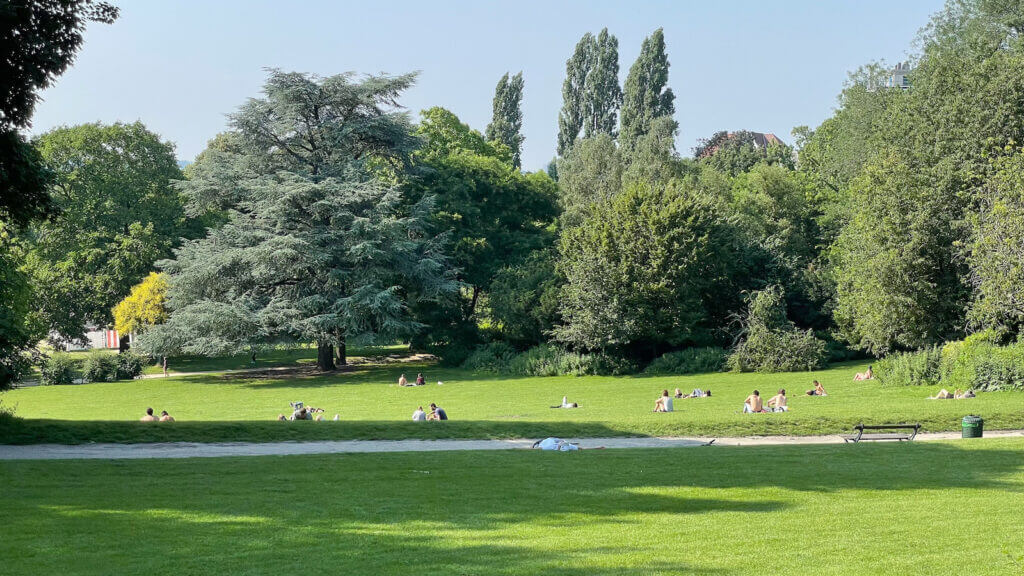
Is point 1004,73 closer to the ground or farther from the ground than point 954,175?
farther from the ground

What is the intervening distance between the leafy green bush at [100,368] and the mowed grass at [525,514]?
38.2 meters

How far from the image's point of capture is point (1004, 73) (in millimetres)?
43406

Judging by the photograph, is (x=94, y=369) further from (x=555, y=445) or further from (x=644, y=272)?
(x=555, y=445)

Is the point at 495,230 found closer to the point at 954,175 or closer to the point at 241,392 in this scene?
the point at 241,392

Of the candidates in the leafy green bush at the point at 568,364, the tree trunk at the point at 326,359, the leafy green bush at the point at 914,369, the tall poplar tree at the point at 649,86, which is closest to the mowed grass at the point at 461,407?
the leafy green bush at the point at 914,369

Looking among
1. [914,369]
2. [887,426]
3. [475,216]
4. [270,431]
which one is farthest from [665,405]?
[475,216]

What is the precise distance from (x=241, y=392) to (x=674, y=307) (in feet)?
74.2

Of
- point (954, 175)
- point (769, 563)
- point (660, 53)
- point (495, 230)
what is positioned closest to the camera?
point (769, 563)

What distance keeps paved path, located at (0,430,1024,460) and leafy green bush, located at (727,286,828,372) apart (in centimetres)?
2236

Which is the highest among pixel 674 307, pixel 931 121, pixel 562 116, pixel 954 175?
pixel 562 116

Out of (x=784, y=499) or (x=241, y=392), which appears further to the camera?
(x=241, y=392)

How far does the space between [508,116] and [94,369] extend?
62977 mm

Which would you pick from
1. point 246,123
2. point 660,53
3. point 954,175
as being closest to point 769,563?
point 954,175

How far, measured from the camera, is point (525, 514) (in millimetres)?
13273
